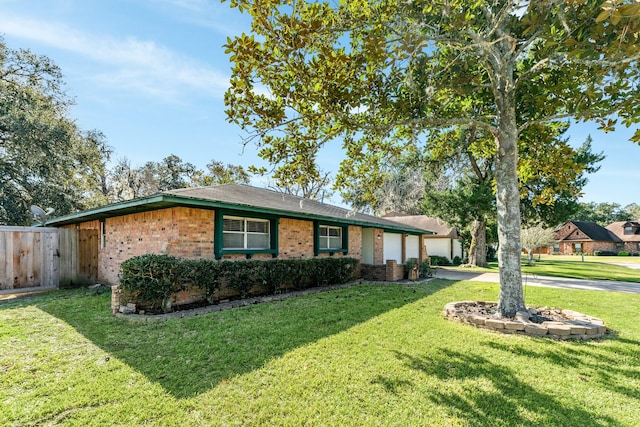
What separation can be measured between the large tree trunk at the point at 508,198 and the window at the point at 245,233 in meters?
6.54

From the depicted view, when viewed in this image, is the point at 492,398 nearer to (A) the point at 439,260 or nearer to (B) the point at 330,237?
(B) the point at 330,237

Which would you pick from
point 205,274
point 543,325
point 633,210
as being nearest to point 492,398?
point 543,325

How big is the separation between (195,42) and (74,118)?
1537 centimetres

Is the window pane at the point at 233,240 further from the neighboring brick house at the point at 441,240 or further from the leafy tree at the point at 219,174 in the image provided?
the leafy tree at the point at 219,174

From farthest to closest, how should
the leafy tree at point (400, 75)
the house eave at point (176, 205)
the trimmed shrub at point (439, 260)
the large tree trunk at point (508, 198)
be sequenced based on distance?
the trimmed shrub at point (439, 260), the house eave at point (176, 205), the large tree trunk at point (508, 198), the leafy tree at point (400, 75)

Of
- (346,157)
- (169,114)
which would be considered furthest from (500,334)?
(169,114)

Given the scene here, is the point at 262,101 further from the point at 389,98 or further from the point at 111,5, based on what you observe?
the point at 111,5

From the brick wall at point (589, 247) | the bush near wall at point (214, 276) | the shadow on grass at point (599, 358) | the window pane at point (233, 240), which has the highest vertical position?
the window pane at point (233, 240)

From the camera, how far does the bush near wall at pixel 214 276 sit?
6.68 m

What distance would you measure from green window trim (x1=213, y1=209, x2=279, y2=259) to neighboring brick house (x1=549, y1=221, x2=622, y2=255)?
51205 millimetres

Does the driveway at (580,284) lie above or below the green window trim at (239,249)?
below

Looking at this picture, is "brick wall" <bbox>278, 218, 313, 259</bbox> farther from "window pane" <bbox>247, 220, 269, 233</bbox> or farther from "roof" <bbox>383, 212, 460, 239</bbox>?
"roof" <bbox>383, 212, 460, 239</bbox>

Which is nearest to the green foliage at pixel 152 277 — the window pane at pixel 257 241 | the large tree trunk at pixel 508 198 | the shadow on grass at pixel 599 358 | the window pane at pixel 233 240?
the window pane at pixel 233 240

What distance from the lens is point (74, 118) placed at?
19.1 m
